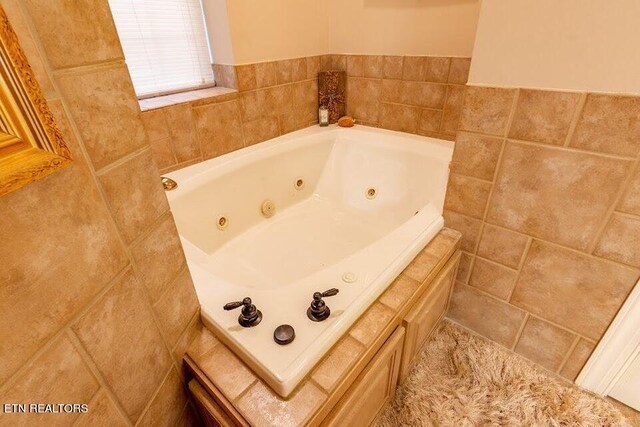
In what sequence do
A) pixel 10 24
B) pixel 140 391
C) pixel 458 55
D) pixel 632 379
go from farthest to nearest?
pixel 458 55 → pixel 632 379 → pixel 140 391 → pixel 10 24

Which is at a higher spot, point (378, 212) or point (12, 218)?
point (12, 218)

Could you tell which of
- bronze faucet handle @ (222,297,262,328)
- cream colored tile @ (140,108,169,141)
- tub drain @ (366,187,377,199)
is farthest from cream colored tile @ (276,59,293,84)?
bronze faucet handle @ (222,297,262,328)

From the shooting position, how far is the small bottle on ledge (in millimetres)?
1925

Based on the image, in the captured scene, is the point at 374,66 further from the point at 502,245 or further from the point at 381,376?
the point at 381,376

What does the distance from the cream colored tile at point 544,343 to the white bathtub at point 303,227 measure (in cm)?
47

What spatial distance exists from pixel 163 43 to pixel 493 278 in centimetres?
168

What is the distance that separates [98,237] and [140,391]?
1.06 ft

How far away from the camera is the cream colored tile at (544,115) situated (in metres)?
0.78

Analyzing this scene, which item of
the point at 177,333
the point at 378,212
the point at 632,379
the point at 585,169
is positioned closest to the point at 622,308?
the point at 632,379

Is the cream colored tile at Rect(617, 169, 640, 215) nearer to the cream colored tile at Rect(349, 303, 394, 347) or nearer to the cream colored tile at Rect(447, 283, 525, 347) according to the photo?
the cream colored tile at Rect(447, 283, 525, 347)

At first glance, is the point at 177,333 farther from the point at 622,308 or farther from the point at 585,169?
the point at 622,308

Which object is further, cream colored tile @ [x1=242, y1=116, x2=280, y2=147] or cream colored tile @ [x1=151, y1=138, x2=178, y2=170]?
cream colored tile @ [x1=242, y1=116, x2=280, y2=147]

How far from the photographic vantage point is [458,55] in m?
1.49

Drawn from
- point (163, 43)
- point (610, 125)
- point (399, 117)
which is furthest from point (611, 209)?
point (163, 43)
